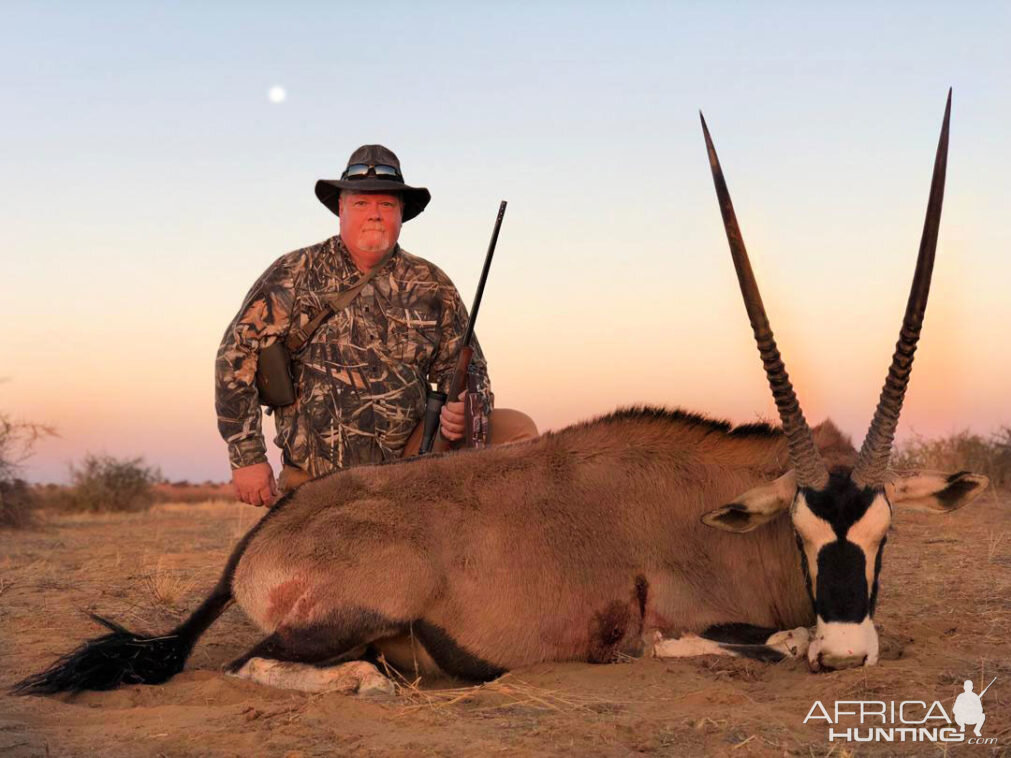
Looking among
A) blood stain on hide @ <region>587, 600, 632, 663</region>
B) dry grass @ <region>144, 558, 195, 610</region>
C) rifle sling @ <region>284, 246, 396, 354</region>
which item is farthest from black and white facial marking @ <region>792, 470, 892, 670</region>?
dry grass @ <region>144, 558, 195, 610</region>

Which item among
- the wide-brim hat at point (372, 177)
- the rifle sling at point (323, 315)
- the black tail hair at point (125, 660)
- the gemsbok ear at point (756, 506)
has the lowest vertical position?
the black tail hair at point (125, 660)

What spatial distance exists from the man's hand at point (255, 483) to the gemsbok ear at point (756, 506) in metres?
3.36

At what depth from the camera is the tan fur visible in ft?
17.9

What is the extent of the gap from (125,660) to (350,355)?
2923 millimetres

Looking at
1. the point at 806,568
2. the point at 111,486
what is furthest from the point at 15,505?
the point at 806,568

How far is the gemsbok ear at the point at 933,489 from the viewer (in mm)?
5488

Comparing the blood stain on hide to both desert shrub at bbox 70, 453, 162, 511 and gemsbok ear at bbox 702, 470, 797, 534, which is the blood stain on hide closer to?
gemsbok ear at bbox 702, 470, 797, 534

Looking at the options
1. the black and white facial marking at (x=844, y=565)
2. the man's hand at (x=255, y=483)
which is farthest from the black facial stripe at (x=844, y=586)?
the man's hand at (x=255, y=483)

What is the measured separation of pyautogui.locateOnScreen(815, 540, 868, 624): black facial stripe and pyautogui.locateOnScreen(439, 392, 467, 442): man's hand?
3.07 m

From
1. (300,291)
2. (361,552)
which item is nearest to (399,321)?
(300,291)

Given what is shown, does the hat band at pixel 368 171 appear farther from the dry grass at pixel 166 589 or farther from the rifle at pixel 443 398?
the dry grass at pixel 166 589

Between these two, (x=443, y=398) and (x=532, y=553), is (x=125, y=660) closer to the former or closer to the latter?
(x=532, y=553)

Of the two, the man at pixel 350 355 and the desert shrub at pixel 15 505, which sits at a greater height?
the man at pixel 350 355

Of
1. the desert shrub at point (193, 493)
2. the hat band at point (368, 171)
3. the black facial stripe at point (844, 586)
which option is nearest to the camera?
the black facial stripe at point (844, 586)
